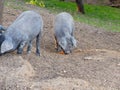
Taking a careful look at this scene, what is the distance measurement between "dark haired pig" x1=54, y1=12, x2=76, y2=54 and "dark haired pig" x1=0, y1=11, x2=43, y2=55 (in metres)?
1.03

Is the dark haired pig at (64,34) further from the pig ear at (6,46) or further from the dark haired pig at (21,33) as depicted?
the pig ear at (6,46)

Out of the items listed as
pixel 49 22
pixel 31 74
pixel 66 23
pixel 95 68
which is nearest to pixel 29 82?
pixel 31 74

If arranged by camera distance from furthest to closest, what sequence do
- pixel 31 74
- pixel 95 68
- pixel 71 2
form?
pixel 71 2
pixel 95 68
pixel 31 74

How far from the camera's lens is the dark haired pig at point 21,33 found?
8.69 meters

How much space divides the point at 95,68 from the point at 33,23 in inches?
67.9

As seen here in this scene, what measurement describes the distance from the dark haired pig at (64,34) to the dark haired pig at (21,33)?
1034 millimetres

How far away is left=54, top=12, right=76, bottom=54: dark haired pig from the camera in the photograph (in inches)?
422

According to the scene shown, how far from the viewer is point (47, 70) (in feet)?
27.6

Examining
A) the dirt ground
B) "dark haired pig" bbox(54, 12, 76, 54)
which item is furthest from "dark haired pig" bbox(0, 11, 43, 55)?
"dark haired pig" bbox(54, 12, 76, 54)

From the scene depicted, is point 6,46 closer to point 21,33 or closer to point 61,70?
point 21,33

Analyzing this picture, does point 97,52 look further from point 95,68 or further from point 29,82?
point 29,82

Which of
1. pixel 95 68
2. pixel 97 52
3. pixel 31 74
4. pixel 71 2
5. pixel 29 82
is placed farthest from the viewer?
pixel 71 2

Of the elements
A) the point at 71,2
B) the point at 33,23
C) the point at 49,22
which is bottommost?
the point at 71,2

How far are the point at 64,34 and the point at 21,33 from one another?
2168 mm
